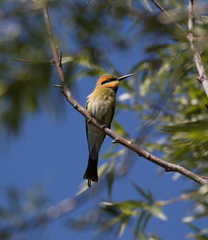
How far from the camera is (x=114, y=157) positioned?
3.09 meters

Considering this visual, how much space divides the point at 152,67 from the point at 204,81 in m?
0.72

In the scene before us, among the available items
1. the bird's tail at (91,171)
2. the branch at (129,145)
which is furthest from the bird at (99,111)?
the branch at (129,145)

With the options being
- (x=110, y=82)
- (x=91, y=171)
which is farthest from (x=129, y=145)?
(x=110, y=82)

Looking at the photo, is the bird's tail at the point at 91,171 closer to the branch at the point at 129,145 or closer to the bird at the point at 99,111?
the bird at the point at 99,111

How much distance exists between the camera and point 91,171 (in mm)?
3045

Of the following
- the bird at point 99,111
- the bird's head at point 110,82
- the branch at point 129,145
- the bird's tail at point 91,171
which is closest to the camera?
the branch at point 129,145

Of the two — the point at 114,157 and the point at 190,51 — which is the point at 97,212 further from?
the point at 114,157

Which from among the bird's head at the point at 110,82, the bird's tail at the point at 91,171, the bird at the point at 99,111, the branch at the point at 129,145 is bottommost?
the branch at the point at 129,145

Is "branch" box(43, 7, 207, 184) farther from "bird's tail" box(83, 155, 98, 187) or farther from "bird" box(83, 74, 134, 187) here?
"bird" box(83, 74, 134, 187)

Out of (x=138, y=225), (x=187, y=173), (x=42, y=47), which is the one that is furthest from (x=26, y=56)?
(x=138, y=225)

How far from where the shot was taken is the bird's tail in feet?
9.73

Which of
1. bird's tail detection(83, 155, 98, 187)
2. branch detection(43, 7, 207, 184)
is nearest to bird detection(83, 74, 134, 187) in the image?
bird's tail detection(83, 155, 98, 187)

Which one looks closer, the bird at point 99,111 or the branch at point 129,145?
the branch at point 129,145

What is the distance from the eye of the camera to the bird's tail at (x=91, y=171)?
9.73 ft
